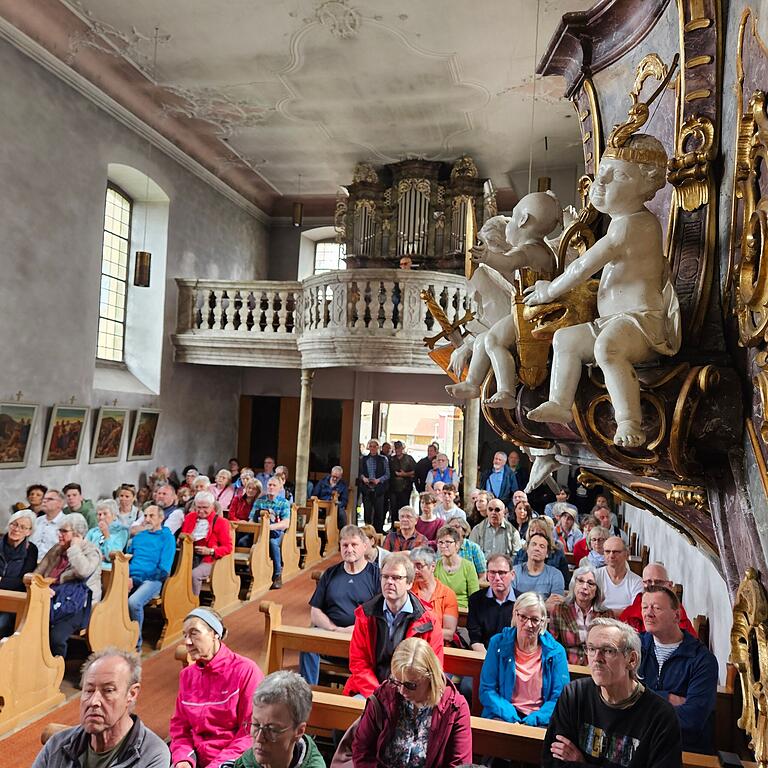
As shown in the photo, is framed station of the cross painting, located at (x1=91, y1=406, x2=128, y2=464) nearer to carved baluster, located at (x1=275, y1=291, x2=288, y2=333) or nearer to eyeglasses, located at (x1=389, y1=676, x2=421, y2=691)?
carved baluster, located at (x1=275, y1=291, x2=288, y2=333)

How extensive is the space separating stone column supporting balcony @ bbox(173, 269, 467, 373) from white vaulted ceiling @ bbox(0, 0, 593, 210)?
2715mm

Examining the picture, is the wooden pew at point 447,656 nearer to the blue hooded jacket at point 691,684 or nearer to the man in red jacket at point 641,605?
the blue hooded jacket at point 691,684

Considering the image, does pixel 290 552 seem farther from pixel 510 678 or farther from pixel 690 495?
pixel 690 495

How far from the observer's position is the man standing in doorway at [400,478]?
12086 millimetres

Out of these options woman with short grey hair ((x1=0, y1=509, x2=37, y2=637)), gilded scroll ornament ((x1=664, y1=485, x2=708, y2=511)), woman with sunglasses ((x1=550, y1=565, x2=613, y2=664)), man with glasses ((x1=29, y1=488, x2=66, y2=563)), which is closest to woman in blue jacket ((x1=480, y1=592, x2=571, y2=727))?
woman with sunglasses ((x1=550, y1=565, x2=613, y2=664))

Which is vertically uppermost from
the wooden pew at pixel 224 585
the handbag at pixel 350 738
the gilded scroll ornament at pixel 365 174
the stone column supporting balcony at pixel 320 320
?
the gilded scroll ornament at pixel 365 174

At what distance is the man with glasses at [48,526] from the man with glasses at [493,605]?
4.33 meters

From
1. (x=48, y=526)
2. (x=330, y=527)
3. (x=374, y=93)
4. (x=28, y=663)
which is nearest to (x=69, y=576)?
(x=28, y=663)

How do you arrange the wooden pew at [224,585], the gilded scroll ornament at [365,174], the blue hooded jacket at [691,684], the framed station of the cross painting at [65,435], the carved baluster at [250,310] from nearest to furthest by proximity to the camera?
the blue hooded jacket at [691,684], the wooden pew at [224,585], the framed station of the cross painting at [65,435], the carved baluster at [250,310], the gilded scroll ornament at [365,174]

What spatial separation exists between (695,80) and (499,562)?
3425mm


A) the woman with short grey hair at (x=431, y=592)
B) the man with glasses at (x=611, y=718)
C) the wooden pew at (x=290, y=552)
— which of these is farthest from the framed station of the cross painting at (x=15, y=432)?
the man with glasses at (x=611, y=718)

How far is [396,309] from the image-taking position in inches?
472

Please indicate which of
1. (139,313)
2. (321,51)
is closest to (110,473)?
(139,313)

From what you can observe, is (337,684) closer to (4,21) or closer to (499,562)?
(499,562)
